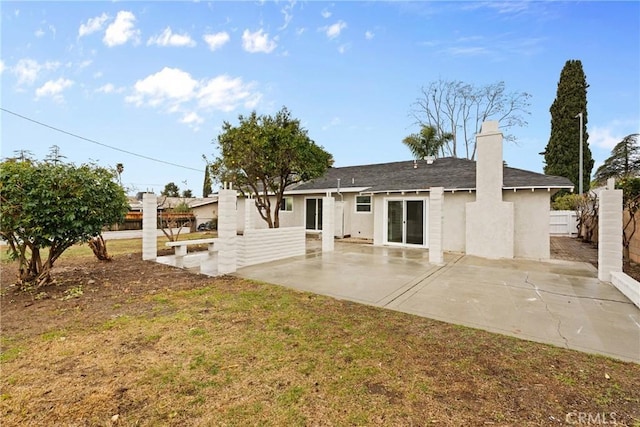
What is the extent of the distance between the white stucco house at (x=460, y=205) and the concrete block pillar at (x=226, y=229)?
5205mm

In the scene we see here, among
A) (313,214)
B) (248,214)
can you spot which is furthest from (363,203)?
(248,214)

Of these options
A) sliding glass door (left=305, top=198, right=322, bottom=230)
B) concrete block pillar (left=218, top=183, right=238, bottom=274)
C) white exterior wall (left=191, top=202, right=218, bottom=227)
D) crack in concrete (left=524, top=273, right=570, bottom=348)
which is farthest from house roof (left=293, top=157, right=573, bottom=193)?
white exterior wall (left=191, top=202, right=218, bottom=227)

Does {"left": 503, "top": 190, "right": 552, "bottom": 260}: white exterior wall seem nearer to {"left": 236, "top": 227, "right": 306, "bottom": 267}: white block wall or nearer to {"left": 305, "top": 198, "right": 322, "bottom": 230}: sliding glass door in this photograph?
{"left": 236, "top": 227, "right": 306, "bottom": 267}: white block wall

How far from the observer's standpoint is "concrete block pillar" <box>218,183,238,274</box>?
24.3 ft

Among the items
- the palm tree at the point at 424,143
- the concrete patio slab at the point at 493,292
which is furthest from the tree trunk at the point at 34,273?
the palm tree at the point at 424,143

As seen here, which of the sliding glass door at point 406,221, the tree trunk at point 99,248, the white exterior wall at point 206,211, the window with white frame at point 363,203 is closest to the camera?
the tree trunk at point 99,248

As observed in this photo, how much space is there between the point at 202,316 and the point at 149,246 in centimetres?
643

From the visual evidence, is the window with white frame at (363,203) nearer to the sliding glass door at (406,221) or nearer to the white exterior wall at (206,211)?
the sliding glass door at (406,221)

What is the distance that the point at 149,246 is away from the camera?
9.67 m

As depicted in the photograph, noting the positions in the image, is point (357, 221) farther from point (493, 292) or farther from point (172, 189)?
point (172, 189)

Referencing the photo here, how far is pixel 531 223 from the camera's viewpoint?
10320 mm

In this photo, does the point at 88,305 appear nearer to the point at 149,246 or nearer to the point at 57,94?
the point at 149,246

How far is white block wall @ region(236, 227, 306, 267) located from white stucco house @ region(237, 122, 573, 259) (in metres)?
2.28

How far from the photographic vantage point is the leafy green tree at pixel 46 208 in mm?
5219
